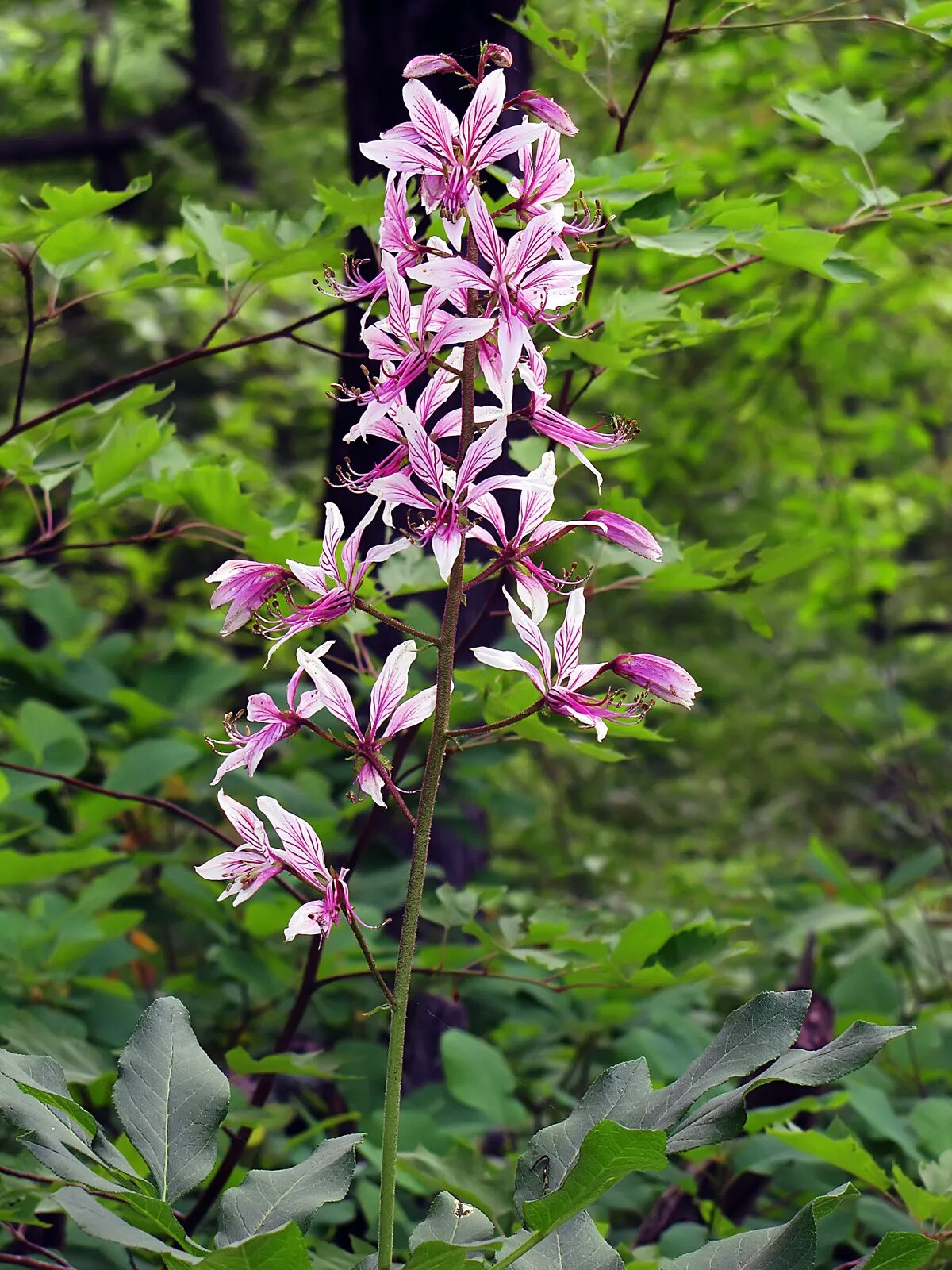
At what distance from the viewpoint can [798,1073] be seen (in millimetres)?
1084


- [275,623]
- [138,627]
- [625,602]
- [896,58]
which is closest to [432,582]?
[275,623]

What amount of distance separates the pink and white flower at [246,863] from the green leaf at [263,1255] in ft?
1.04

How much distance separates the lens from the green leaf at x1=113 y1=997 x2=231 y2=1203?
1.09m

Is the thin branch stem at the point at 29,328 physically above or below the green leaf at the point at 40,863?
above

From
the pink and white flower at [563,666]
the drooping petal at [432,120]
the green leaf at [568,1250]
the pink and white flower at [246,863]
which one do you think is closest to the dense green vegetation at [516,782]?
the green leaf at [568,1250]

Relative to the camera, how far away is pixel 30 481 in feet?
6.10

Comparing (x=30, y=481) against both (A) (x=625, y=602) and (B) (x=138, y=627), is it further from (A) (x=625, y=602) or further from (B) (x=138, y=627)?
(B) (x=138, y=627)

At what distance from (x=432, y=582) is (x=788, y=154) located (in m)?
3.09

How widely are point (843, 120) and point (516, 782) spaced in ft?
13.0

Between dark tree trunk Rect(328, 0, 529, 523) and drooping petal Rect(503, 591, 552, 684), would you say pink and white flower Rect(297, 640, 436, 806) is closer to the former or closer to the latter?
drooping petal Rect(503, 591, 552, 684)

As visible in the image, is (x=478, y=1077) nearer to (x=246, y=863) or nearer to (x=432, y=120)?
(x=246, y=863)

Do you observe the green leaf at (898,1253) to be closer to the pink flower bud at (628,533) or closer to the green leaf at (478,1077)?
the pink flower bud at (628,533)

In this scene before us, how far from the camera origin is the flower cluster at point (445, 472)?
1.13 meters

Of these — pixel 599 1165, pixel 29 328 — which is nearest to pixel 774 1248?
pixel 599 1165
